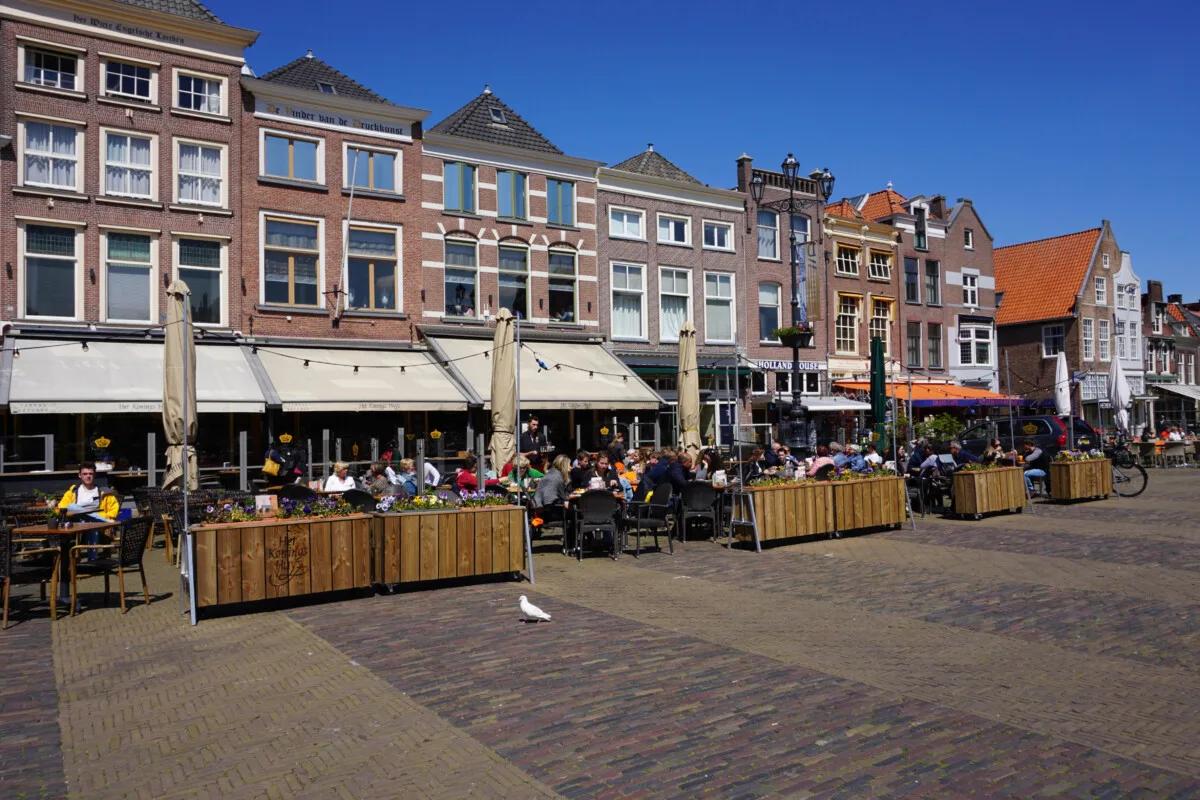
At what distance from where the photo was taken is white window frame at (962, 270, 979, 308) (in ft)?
129

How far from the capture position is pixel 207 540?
28.3 feet

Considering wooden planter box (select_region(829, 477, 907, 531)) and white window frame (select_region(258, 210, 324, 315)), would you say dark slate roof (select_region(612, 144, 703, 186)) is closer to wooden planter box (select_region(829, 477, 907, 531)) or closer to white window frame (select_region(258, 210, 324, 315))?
white window frame (select_region(258, 210, 324, 315))

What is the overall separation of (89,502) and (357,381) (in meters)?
10.9

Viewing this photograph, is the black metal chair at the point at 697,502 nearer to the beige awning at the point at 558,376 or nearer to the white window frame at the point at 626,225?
the beige awning at the point at 558,376

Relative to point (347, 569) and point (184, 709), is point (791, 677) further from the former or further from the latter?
point (347, 569)

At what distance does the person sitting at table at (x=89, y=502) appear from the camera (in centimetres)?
1026

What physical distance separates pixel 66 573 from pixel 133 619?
2.49 meters

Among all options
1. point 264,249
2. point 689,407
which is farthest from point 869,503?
point 264,249

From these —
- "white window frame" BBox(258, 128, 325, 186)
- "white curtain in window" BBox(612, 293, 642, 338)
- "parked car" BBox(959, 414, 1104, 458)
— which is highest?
"white window frame" BBox(258, 128, 325, 186)

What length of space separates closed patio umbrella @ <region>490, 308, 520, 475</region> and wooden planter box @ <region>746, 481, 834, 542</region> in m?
4.57

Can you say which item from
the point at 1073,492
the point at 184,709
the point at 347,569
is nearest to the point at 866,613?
the point at 347,569

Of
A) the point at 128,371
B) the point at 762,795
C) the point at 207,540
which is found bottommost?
the point at 762,795

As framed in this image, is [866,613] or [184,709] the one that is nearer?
[184,709]

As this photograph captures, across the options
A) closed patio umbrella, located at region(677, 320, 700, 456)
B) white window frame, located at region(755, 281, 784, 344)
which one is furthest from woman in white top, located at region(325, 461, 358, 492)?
white window frame, located at region(755, 281, 784, 344)
